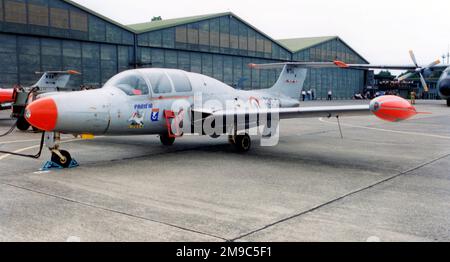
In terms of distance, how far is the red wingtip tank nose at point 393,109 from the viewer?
8.05 meters

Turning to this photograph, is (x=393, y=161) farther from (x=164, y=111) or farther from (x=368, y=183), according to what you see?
(x=164, y=111)

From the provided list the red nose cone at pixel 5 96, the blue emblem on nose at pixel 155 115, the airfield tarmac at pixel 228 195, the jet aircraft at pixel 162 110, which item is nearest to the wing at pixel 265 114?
the jet aircraft at pixel 162 110

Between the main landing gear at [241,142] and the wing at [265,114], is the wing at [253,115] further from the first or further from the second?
the main landing gear at [241,142]

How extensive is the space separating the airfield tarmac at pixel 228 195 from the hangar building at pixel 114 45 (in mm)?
13794

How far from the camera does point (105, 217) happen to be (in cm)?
521

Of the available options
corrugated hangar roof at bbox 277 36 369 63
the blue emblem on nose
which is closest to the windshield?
the blue emblem on nose

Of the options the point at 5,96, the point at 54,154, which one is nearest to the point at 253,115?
the point at 54,154

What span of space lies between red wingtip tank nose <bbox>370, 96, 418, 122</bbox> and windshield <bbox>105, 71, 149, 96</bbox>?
209 inches

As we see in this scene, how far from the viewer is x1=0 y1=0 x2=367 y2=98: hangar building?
34.7m

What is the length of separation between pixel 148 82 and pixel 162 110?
78cm

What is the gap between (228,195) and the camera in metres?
6.48

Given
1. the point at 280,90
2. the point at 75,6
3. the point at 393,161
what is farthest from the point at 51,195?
the point at 75,6

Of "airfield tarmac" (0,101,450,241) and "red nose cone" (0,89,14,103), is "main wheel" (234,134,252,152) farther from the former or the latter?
"red nose cone" (0,89,14,103)
